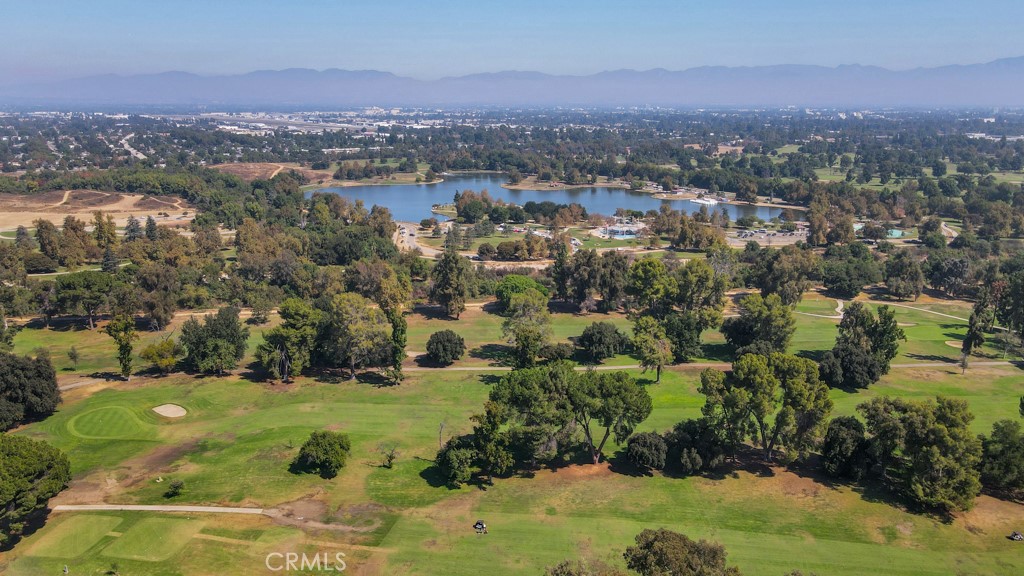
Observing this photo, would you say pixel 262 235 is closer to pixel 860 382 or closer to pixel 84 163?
pixel 860 382

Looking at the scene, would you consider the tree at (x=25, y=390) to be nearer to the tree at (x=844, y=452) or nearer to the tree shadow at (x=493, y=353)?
the tree shadow at (x=493, y=353)

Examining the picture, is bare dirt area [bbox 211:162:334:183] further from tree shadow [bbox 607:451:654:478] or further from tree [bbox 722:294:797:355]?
tree shadow [bbox 607:451:654:478]

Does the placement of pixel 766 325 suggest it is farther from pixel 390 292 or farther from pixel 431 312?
pixel 390 292

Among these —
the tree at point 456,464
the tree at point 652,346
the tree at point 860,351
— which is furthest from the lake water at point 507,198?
the tree at point 456,464

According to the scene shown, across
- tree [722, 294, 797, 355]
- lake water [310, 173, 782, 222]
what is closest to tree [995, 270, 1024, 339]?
tree [722, 294, 797, 355]

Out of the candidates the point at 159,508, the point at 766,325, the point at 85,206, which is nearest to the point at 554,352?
the point at 766,325

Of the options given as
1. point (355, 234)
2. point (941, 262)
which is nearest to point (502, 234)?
point (355, 234)

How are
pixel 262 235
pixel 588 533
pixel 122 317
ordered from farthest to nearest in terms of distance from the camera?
pixel 262 235 < pixel 122 317 < pixel 588 533
